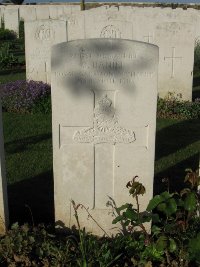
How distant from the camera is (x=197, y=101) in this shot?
855 cm

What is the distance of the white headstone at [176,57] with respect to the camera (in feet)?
27.2

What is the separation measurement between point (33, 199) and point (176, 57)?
4844 mm

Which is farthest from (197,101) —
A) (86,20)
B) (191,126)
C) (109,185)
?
(109,185)

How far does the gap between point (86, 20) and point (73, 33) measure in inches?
16.9

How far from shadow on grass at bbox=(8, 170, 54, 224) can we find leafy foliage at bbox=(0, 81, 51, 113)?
9.79 ft

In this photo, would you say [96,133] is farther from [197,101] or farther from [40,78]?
[40,78]

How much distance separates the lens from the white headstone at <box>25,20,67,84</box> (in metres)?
9.06

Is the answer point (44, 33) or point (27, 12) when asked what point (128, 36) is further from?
point (27, 12)

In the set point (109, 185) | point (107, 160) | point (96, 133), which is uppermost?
point (96, 133)

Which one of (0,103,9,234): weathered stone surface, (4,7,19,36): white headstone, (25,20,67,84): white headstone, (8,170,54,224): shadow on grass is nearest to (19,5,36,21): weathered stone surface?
(4,7,19,36): white headstone

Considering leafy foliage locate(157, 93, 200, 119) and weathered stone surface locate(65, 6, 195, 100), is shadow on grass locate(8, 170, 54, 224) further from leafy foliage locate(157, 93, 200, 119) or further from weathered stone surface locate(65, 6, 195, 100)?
weathered stone surface locate(65, 6, 195, 100)

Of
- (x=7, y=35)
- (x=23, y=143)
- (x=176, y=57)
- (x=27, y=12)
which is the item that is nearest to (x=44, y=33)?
(x=176, y=57)

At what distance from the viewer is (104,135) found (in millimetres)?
3801

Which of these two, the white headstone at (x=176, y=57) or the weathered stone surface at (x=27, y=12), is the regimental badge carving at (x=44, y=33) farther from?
the weathered stone surface at (x=27, y=12)
